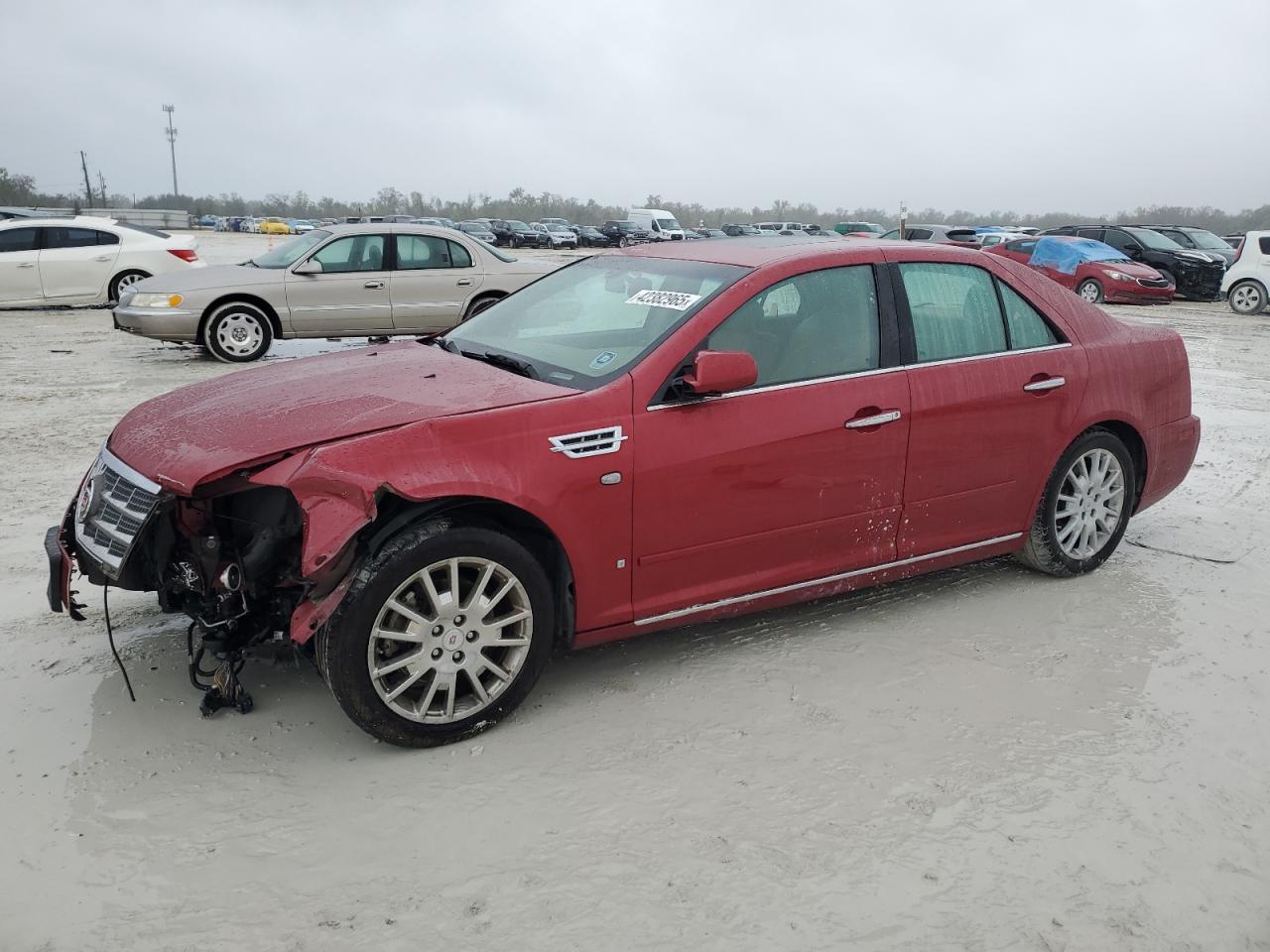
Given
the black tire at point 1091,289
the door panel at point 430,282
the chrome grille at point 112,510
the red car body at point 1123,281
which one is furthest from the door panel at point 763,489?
the black tire at point 1091,289

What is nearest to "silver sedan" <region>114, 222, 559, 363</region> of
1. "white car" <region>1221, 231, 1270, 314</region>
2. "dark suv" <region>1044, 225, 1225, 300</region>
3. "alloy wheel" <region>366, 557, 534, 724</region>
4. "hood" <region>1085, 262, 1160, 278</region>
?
"alloy wheel" <region>366, 557, 534, 724</region>

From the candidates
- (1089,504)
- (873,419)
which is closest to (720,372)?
(873,419)

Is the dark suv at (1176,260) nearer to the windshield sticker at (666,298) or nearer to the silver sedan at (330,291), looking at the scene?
the silver sedan at (330,291)

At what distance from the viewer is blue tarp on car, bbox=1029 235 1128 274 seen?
20000 millimetres

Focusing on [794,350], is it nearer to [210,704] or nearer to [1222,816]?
[1222,816]

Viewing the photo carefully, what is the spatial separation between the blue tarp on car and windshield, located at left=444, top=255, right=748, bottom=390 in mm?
17908

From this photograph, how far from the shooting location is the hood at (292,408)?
3.13 m

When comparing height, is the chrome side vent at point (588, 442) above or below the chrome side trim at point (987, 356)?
below

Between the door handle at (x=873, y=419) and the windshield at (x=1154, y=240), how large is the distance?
21197mm

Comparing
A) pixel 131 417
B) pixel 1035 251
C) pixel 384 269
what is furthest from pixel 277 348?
pixel 1035 251

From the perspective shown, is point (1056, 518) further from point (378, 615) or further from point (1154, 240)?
point (1154, 240)

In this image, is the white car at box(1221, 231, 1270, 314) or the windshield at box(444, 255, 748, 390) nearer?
the windshield at box(444, 255, 748, 390)

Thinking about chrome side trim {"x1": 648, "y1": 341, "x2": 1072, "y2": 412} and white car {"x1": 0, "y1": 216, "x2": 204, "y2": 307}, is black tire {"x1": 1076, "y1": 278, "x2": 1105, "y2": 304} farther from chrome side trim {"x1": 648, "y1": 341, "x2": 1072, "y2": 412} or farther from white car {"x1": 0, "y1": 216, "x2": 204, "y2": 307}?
chrome side trim {"x1": 648, "y1": 341, "x2": 1072, "y2": 412}

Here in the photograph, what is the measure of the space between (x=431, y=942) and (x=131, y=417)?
2333mm
